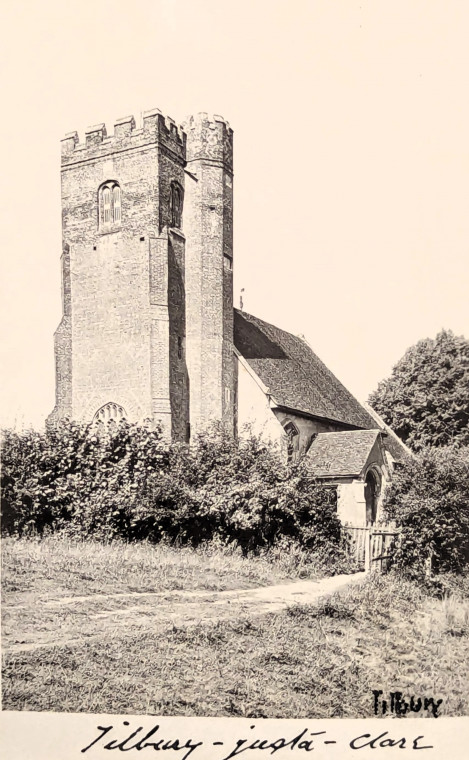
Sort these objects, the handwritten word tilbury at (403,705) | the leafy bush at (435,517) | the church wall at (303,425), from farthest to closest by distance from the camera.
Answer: the church wall at (303,425), the leafy bush at (435,517), the handwritten word tilbury at (403,705)

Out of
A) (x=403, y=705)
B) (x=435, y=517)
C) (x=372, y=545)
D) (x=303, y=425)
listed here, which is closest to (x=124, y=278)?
(x=303, y=425)

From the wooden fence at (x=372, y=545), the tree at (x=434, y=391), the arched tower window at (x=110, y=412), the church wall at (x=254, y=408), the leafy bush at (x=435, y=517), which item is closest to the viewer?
the leafy bush at (x=435, y=517)

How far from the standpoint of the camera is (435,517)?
51.3 ft

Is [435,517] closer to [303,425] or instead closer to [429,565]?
[429,565]

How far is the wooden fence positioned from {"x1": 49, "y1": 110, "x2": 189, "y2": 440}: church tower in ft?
29.0

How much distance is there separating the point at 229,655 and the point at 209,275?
1969 centimetres

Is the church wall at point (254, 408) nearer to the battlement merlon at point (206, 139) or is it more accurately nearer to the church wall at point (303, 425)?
the church wall at point (303, 425)

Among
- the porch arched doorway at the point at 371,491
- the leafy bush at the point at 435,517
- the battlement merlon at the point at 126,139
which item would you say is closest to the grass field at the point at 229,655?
the leafy bush at the point at 435,517

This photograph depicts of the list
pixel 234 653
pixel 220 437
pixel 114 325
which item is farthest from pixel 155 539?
pixel 114 325

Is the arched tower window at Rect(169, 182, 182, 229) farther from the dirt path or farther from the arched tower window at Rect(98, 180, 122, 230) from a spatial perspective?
the dirt path

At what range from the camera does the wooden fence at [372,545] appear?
1638cm
